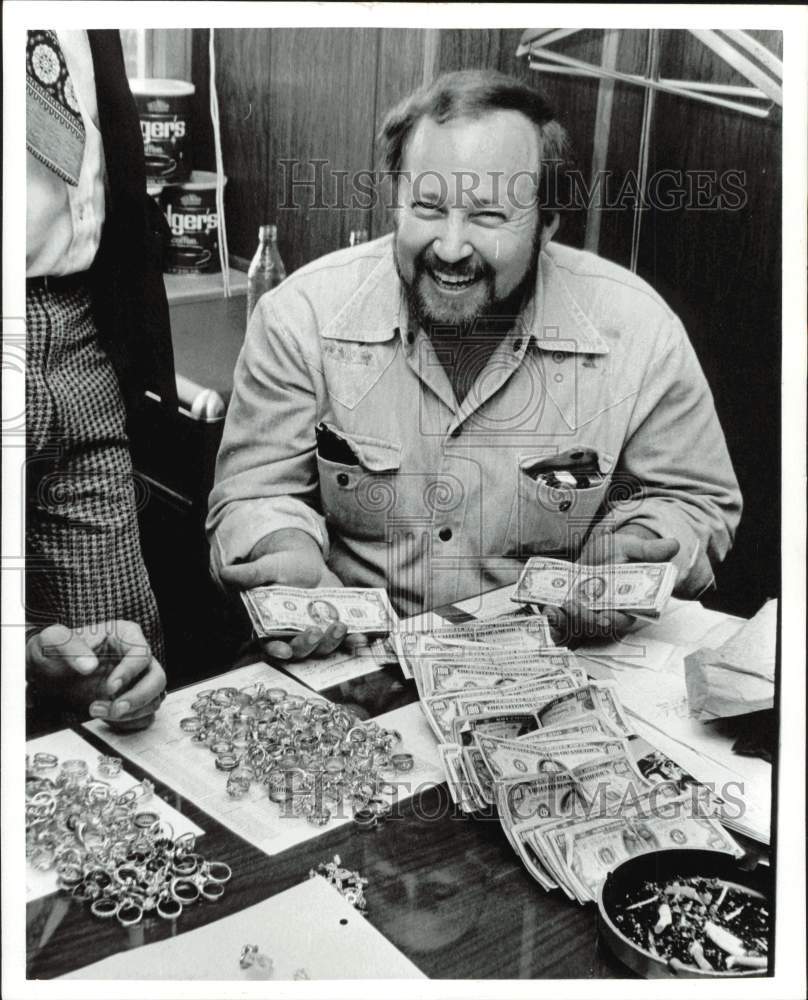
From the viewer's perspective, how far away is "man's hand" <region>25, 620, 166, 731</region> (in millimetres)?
1247

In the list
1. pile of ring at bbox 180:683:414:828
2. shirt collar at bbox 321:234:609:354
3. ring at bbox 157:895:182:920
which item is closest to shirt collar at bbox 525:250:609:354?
shirt collar at bbox 321:234:609:354

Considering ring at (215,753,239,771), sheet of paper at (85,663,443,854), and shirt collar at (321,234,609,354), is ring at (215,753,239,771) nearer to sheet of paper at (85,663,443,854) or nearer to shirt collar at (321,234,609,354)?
sheet of paper at (85,663,443,854)

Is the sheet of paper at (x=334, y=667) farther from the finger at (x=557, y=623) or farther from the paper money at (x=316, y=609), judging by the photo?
the finger at (x=557, y=623)

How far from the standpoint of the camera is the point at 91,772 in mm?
1209

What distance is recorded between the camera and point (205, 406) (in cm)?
129

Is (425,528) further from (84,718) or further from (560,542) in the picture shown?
(84,718)

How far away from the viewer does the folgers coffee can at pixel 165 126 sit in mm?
1215

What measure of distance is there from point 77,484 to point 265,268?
0.31 meters

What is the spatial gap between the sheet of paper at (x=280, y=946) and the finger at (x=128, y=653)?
0.93ft

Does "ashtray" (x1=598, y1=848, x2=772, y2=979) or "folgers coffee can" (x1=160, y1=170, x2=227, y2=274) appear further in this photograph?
"folgers coffee can" (x1=160, y1=170, x2=227, y2=274)

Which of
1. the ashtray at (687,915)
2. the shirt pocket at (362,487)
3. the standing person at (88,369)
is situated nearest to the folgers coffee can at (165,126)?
the standing person at (88,369)

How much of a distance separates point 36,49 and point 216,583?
60 cm

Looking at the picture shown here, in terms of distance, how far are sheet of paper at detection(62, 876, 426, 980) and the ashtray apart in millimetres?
206

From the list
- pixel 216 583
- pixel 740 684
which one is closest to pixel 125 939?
pixel 216 583
